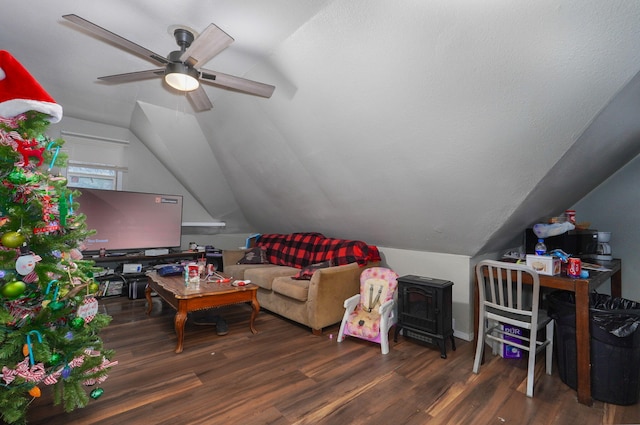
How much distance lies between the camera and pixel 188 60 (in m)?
1.95

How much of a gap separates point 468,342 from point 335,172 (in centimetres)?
221

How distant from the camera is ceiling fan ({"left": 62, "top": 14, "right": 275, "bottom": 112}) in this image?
5.44 ft

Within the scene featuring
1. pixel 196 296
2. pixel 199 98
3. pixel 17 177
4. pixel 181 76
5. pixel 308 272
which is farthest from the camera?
pixel 308 272

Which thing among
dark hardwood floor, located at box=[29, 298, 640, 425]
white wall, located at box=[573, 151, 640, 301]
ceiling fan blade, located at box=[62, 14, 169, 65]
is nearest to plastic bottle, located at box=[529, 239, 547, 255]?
dark hardwood floor, located at box=[29, 298, 640, 425]

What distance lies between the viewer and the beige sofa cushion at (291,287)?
10.1 feet

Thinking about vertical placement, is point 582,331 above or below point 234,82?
below

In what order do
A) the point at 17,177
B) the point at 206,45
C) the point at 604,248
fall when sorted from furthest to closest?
the point at 604,248 → the point at 206,45 → the point at 17,177

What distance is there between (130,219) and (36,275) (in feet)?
10.2

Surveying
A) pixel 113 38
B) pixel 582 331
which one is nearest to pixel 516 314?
pixel 582 331

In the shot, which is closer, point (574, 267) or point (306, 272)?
point (574, 267)

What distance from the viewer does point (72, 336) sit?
1631mm

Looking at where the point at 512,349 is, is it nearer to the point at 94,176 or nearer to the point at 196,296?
the point at 196,296

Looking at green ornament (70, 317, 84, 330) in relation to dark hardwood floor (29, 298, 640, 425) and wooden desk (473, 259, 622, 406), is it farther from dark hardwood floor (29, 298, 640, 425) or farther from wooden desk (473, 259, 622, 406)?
wooden desk (473, 259, 622, 406)

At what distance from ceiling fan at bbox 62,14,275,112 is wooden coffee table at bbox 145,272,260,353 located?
1.78 metres
